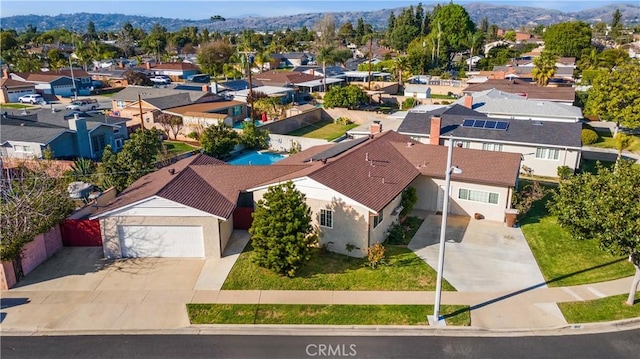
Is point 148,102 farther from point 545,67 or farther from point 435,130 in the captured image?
point 545,67

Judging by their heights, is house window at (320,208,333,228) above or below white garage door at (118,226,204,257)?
above

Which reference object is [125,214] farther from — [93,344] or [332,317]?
[332,317]

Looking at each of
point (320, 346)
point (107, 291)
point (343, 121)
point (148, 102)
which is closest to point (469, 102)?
point (343, 121)

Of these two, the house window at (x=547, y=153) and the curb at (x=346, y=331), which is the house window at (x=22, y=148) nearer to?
the curb at (x=346, y=331)

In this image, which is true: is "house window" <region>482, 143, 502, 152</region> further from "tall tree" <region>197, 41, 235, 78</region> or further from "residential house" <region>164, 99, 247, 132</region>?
"tall tree" <region>197, 41, 235, 78</region>

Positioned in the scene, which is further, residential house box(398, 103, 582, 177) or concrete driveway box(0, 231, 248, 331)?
residential house box(398, 103, 582, 177)

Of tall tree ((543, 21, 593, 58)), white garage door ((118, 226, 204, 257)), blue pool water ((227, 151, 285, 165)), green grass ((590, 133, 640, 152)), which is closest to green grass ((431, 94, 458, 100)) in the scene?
green grass ((590, 133, 640, 152))
